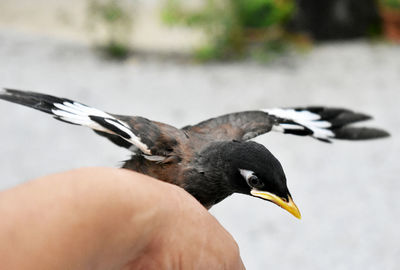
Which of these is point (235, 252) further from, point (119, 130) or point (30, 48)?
point (30, 48)

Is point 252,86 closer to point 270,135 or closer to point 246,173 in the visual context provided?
point 270,135

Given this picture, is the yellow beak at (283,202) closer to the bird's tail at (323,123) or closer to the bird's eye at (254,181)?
the bird's eye at (254,181)

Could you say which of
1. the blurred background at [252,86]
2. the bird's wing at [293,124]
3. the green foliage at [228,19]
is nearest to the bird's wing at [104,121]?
the bird's wing at [293,124]

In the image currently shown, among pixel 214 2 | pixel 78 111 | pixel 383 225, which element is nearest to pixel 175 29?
pixel 214 2

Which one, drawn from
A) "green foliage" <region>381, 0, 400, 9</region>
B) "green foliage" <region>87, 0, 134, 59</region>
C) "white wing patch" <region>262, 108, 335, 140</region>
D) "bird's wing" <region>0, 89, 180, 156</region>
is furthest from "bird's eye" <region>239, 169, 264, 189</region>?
"green foliage" <region>381, 0, 400, 9</region>

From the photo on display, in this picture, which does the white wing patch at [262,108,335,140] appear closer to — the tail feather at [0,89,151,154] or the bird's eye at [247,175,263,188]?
the bird's eye at [247,175,263,188]

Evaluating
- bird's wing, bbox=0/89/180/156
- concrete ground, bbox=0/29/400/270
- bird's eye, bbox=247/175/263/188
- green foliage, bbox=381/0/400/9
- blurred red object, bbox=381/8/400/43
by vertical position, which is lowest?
concrete ground, bbox=0/29/400/270

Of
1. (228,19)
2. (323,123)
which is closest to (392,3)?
(228,19)
